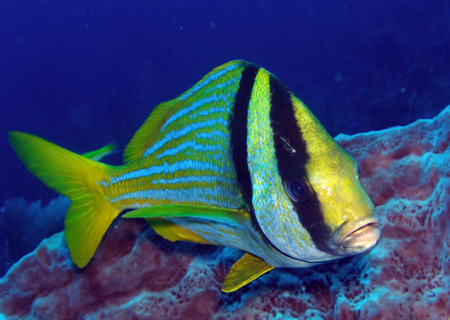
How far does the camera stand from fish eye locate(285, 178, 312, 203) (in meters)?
1.24

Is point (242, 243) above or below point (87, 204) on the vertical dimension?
below

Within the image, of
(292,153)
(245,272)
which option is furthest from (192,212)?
(245,272)

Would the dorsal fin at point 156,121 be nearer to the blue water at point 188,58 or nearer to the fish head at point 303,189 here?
the fish head at point 303,189

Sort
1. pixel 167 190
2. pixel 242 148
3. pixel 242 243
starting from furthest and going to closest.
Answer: pixel 167 190, pixel 242 243, pixel 242 148

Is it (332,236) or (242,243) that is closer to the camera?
(332,236)

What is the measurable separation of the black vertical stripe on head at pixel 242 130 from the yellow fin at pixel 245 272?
37cm

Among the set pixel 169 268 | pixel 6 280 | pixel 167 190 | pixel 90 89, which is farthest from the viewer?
pixel 90 89

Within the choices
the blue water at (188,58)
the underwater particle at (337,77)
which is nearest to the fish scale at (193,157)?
the blue water at (188,58)

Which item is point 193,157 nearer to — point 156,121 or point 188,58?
point 156,121

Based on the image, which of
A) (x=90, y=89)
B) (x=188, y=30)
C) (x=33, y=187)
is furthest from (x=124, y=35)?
(x=33, y=187)

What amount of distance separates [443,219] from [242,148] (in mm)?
1522

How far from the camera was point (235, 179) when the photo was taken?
4.92 feet

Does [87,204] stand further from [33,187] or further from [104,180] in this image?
[33,187]

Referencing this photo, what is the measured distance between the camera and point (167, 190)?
1909 millimetres
